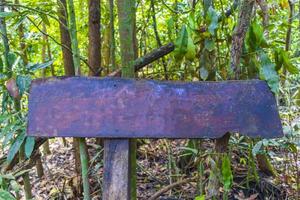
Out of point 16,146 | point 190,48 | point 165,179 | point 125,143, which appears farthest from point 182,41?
point 165,179

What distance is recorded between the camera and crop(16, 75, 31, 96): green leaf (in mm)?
1229

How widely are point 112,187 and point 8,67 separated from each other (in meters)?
0.53

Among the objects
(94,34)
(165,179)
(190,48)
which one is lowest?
(165,179)

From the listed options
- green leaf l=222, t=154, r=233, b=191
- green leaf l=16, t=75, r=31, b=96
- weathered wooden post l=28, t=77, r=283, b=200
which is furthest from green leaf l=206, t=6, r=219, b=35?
green leaf l=16, t=75, r=31, b=96

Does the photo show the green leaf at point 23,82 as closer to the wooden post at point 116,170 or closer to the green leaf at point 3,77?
the green leaf at point 3,77

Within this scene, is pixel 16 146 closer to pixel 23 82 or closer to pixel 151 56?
pixel 23 82

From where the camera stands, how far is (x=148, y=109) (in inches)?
44.8

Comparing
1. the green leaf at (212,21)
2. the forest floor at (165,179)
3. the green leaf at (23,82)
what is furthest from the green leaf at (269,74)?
the green leaf at (23,82)

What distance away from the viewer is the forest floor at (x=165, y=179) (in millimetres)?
1863

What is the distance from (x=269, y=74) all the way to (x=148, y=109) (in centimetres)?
37

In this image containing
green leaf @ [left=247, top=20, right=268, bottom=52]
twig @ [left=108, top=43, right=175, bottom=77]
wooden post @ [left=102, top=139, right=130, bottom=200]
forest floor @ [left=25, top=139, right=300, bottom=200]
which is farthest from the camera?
forest floor @ [left=25, top=139, right=300, bottom=200]

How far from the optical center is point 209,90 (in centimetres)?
117

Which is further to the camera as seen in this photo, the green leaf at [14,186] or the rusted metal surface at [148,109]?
the green leaf at [14,186]

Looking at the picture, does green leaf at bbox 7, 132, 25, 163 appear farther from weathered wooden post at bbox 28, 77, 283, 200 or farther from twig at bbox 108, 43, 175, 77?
twig at bbox 108, 43, 175, 77
